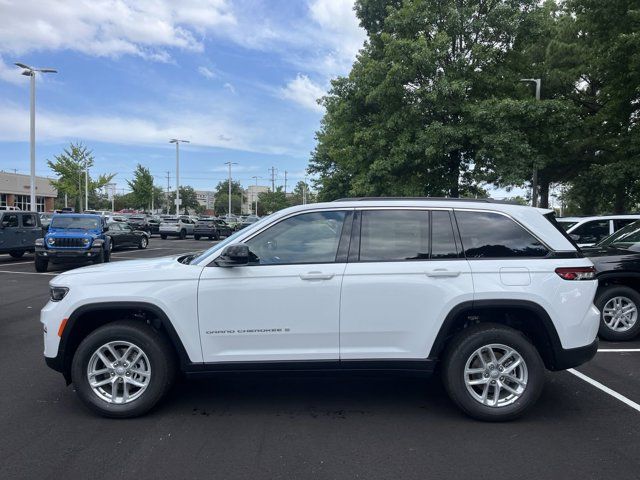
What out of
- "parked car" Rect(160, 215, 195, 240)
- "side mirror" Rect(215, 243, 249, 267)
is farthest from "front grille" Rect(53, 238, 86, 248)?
"parked car" Rect(160, 215, 195, 240)

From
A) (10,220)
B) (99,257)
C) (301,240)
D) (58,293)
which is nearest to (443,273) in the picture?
(301,240)

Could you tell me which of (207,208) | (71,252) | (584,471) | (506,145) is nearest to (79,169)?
(71,252)

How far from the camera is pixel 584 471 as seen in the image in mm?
3498

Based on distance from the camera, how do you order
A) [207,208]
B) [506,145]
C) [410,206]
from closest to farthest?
[410,206], [506,145], [207,208]

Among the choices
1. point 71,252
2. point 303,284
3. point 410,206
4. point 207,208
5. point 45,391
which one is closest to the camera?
point 303,284

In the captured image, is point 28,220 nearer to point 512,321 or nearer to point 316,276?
point 316,276

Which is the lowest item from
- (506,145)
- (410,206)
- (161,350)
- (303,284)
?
(161,350)

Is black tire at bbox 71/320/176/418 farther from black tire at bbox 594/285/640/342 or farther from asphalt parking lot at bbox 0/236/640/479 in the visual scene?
black tire at bbox 594/285/640/342

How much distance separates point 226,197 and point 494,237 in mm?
114301

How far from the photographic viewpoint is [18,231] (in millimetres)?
17922

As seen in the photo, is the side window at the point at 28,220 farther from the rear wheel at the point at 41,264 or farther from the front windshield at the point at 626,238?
the front windshield at the point at 626,238

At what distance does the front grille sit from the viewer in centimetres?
1585

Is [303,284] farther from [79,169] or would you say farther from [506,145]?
[79,169]

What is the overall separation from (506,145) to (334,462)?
15.9m
